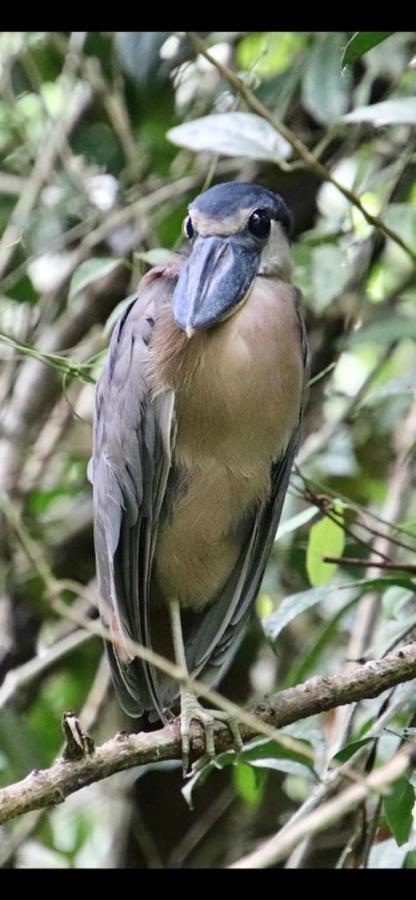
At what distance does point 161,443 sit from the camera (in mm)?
2344

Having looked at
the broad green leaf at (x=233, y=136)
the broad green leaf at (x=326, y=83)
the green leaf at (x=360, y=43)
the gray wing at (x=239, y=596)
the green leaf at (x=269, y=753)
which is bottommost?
the green leaf at (x=269, y=753)

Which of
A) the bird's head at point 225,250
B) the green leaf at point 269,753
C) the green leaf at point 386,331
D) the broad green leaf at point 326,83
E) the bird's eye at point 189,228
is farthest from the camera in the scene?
the broad green leaf at point 326,83

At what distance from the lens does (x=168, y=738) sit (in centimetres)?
191

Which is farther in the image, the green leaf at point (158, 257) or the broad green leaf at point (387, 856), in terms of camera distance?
the green leaf at point (158, 257)

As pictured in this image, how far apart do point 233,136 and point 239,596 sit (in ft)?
3.05

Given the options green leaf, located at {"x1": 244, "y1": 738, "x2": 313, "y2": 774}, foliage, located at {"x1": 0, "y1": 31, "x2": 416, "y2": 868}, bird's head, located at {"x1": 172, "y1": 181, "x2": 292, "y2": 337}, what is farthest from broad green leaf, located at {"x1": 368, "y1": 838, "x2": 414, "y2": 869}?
bird's head, located at {"x1": 172, "y1": 181, "x2": 292, "y2": 337}

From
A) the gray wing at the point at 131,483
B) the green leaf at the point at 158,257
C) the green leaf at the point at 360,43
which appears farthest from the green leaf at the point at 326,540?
the green leaf at the point at 360,43

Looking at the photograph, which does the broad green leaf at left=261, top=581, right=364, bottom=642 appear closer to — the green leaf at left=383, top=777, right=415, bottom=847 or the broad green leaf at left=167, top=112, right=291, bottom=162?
the green leaf at left=383, top=777, right=415, bottom=847

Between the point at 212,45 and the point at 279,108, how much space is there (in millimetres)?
226

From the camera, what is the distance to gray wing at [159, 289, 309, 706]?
249 cm

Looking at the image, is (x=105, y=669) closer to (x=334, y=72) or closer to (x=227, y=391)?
(x=227, y=391)

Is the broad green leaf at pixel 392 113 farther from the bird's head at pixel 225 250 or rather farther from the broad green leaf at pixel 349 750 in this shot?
the broad green leaf at pixel 349 750

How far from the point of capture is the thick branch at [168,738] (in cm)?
157

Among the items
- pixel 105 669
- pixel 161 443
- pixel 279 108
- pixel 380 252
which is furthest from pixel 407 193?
pixel 105 669
